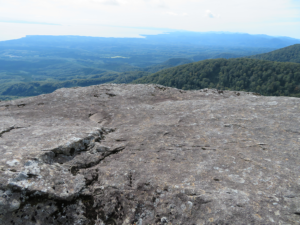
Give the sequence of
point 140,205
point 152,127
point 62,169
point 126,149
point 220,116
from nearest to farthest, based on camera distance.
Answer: point 140,205 < point 62,169 < point 126,149 < point 152,127 < point 220,116

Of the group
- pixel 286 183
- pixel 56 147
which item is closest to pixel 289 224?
pixel 286 183

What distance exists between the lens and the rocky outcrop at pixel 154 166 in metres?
6.64

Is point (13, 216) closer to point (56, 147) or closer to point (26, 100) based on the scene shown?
point (56, 147)

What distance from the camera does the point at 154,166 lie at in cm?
937

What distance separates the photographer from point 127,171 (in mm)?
8984

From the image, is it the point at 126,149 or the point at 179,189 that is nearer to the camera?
the point at 179,189

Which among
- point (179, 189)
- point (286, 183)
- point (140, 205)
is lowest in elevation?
point (140, 205)

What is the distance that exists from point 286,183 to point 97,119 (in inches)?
571

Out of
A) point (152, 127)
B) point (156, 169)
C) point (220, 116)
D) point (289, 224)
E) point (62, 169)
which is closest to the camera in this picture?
point (289, 224)

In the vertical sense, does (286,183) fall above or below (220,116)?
below

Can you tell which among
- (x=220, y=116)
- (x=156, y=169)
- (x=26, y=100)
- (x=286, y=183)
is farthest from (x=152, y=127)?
(x=26, y=100)

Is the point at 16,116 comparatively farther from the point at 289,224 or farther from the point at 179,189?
the point at 289,224

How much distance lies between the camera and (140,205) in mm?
7328

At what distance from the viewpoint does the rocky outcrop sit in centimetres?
664
